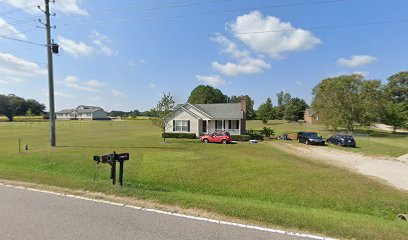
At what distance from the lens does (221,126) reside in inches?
1297

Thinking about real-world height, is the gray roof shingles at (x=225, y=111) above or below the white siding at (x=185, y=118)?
above

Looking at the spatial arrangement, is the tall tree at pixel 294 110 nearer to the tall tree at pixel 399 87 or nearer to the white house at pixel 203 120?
the tall tree at pixel 399 87

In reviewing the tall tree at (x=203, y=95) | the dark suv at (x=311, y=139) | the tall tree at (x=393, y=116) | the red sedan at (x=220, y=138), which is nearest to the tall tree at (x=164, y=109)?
the red sedan at (x=220, y=138)

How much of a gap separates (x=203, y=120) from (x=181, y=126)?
3.32 meters

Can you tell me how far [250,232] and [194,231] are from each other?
44.7 inches

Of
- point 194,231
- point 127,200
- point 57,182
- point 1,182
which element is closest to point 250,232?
point 194,231

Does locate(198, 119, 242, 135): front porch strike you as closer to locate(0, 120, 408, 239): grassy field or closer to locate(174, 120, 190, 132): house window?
locate(174, 120, 190, 132): house window

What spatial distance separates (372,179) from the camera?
37.0 ft

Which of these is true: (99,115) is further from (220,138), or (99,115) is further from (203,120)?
(220,138)

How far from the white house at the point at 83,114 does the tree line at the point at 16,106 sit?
11.7 metres

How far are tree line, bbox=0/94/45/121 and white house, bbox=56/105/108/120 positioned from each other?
11.7 m

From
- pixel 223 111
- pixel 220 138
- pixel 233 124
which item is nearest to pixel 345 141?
pixel 233 124

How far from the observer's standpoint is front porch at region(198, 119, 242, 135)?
32156 mm

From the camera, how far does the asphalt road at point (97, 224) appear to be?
14.5 feet
